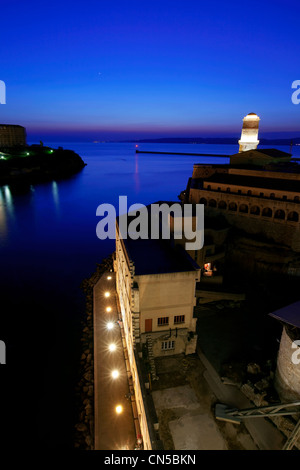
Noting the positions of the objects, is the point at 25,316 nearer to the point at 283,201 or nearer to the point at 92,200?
the point at 283,201

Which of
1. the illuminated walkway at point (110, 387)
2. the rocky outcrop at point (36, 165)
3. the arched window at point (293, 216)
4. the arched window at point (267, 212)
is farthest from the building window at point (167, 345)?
the rocky outcrop at point (36, 165)

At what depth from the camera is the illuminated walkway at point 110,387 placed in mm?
17203

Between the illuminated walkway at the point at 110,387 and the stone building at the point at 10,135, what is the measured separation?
172614mm

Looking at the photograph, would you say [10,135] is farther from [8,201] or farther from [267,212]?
[267,212]

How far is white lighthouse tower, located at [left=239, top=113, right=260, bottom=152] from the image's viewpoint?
57.1 meters

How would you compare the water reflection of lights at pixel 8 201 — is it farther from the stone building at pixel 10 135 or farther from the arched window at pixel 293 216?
the arched window at pixel 293 216

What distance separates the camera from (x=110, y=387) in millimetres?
20516

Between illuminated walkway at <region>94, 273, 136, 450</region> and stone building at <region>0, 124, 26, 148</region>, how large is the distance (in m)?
173

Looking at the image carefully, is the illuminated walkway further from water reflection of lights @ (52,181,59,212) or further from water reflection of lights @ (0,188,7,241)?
water reflection of lights @ (52,181,59,212)

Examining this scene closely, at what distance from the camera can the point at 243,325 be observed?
1021 inches

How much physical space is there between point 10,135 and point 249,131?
6387 inches

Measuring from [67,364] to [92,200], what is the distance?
78.7 metres

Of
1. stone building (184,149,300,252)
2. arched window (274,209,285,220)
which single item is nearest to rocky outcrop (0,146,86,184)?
stone building (184,149,300,252)
